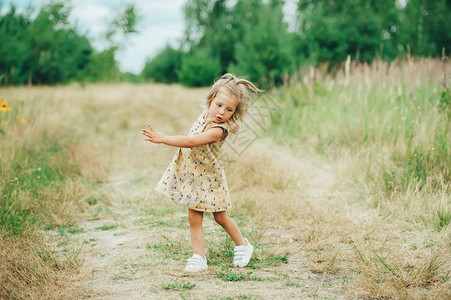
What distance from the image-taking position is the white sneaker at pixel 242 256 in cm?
266

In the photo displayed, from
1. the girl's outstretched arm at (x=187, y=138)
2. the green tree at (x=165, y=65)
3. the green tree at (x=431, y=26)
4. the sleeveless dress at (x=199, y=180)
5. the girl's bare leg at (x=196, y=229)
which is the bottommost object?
the girl's bare leg at (x=196, y=229)

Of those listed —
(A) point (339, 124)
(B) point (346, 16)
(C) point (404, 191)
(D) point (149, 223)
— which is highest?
(B) point (346, 16)

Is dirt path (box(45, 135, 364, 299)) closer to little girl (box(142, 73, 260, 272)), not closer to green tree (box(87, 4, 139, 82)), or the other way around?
little girl (box(142, 73, 260, 272))

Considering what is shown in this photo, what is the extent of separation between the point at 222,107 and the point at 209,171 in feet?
1.46

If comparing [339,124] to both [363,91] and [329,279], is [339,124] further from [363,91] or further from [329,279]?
[329,279]

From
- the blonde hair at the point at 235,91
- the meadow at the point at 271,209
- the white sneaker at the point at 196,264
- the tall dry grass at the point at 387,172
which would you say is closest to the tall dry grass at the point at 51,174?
the meadow at the point at 271,209

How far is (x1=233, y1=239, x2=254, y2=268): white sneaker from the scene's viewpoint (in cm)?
266

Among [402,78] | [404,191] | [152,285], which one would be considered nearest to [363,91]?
[402,78]

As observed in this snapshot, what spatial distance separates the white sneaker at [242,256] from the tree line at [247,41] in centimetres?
543

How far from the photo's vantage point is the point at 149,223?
360 centimetres

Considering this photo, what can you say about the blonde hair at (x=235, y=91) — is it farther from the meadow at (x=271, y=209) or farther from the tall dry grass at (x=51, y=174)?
the tall dry grass at (x=51, y=174)

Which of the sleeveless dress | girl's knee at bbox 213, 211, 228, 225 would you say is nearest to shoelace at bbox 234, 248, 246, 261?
girl's knee at bbox 213, 211, 228, 225

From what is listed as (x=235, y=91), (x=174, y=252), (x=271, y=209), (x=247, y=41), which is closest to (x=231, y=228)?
(x=174, y=252)

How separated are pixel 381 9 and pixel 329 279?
2423cm
